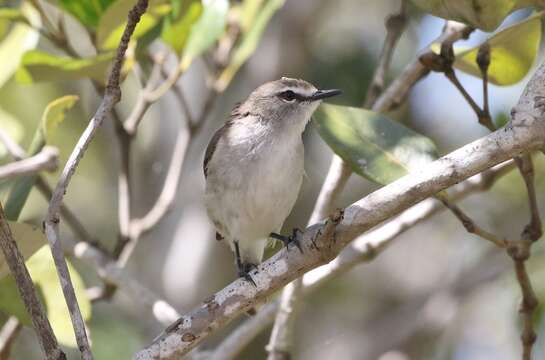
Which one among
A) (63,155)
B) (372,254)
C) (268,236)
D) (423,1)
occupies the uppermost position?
(63,155)

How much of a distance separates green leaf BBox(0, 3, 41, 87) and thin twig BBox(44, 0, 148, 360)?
128cm

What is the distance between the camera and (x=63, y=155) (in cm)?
468

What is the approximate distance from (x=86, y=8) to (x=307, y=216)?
94.5 inches

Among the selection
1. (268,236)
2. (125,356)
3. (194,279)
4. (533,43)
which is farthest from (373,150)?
(125,356)

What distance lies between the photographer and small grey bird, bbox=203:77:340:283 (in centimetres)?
341

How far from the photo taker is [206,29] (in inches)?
139

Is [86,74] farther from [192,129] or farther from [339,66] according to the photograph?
[339,66]

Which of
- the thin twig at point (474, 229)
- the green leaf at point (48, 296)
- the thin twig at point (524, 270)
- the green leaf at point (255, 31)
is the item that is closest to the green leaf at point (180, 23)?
the green leaf at point (255, 31)

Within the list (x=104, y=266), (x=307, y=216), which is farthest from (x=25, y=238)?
(x=307, y=216)

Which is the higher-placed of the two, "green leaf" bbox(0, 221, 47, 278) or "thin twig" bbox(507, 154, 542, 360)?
"green leaf" bbox(0, 221, 47, 278)

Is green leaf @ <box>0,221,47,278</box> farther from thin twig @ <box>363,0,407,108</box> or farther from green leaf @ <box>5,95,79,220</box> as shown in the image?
thin twig @ <box>363,0,407,108</box>

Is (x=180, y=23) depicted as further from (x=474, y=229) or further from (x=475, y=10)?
(x=474, y=229)

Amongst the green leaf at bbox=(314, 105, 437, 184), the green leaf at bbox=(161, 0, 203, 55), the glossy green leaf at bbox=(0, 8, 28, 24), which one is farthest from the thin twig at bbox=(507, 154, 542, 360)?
the glossy green leaf at bbox=(0, 8, 28, 24)

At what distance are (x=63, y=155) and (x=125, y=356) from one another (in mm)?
1133
